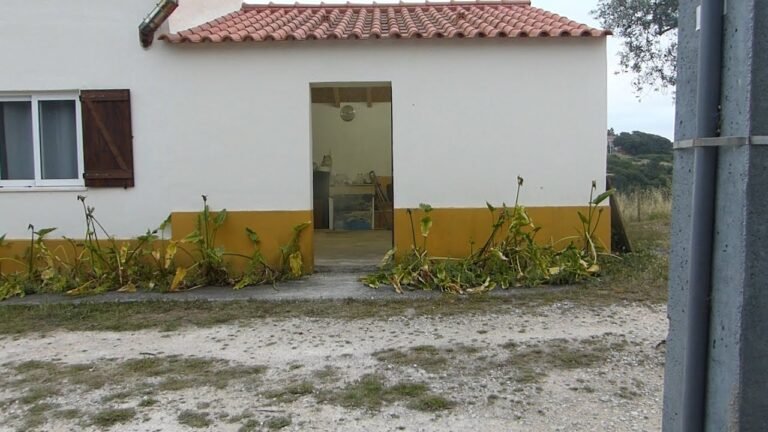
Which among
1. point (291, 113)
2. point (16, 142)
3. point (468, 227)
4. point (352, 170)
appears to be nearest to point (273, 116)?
point (291, 113)

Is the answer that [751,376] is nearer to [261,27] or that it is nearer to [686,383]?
[686,383]

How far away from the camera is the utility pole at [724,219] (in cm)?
171

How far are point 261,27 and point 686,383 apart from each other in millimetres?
7145

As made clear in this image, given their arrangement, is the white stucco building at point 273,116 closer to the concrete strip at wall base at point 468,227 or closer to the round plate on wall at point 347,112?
the concrete strip at wall base at point 468,227

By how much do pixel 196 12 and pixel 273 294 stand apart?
4377 mm

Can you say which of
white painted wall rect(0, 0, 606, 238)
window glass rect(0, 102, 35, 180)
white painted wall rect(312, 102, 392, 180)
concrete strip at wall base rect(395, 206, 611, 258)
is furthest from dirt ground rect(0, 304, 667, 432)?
white painted wall rect(312, 102, 392, 180)

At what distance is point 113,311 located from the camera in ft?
19.5

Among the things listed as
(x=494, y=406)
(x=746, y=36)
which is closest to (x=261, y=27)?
(x=494, y=406)

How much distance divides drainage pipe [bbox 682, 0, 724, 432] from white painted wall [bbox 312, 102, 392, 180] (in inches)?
460

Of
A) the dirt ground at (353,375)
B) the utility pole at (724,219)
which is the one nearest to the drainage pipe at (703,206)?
the utility pole at (724,219)

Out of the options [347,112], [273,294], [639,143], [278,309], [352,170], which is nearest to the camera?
[278,309]

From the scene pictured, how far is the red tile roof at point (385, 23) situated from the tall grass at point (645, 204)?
618 centimetres

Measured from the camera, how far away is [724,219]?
1789 millimetres

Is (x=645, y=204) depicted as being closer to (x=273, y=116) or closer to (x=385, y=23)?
(x=385, y=23)
